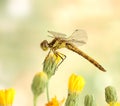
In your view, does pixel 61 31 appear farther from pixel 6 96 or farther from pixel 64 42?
pixel 6 96

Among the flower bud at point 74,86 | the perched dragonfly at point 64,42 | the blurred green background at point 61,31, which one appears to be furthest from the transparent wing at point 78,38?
the blurred green background at point 61,31

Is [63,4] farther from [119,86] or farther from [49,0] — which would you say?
[119,86]

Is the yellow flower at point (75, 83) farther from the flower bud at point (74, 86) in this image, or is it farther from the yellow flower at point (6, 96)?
the yellow flower at point (6, 96)

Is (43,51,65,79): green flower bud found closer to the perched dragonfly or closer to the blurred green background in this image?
the perched dragonfly

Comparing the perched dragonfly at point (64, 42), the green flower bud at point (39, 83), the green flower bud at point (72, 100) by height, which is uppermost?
the perched dragonfly at point (64, 42)

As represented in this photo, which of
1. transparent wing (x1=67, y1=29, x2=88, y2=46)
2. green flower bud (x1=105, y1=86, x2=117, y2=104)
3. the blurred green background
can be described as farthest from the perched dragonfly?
the blurred green background

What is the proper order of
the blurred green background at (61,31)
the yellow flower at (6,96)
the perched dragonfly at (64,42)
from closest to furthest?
the yellow flower at (6,96) < the perched dragonfly at (64,42) < the blurred green background at (61,31)

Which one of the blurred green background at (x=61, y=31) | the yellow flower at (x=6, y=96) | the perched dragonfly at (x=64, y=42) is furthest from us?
the blurred green background at (x=61, y=31)
